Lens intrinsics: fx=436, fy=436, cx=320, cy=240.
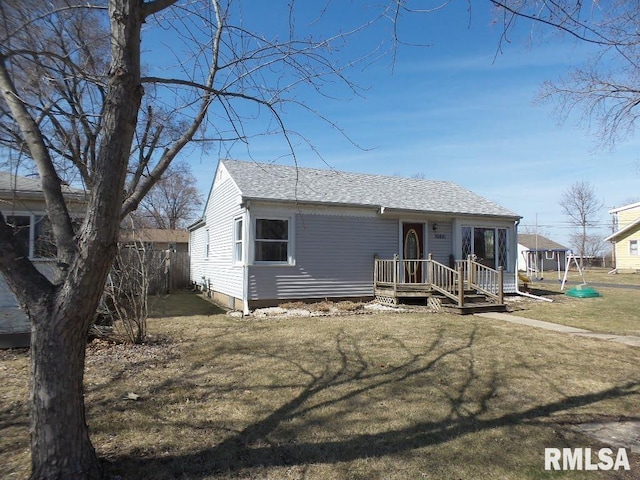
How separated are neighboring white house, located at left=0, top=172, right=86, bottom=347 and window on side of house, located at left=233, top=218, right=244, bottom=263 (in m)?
4.47

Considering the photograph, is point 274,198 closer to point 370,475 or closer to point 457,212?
point 457,212

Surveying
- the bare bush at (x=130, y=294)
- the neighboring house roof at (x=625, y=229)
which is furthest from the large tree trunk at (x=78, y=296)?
the neighboring house roof at (x=625, y=229)

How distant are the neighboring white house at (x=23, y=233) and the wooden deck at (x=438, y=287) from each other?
8.46 metres

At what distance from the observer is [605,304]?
14734 mm

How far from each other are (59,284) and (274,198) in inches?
360

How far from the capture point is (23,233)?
11.5 metres

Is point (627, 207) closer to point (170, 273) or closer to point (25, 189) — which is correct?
point (170, 273)

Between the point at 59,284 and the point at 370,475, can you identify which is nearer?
the point at 59,284

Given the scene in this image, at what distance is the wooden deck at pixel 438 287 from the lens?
1227cm

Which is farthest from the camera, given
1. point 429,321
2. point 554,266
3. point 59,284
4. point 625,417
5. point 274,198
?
point 554,266

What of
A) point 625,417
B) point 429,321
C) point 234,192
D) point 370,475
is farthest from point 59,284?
point 234,192

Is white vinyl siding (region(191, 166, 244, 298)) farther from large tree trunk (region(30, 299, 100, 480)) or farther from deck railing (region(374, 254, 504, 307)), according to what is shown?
large tree trunk (region(30, 299, 100, 480))

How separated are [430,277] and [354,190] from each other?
3980mm

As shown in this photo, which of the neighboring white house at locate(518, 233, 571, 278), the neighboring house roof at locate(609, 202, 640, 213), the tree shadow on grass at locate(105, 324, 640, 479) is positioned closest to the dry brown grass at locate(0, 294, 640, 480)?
the tree shadow on grass at locate(105, 324, 640, 479)
